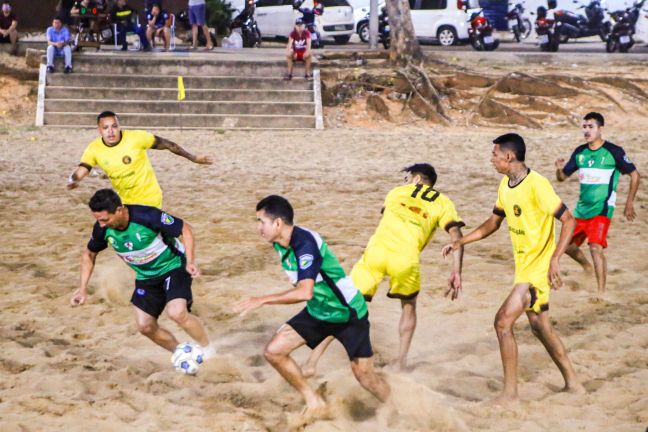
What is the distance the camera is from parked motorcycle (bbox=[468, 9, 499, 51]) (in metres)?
27.8

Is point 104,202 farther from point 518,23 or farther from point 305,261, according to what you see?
point 518,23

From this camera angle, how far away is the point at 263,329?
7785mm

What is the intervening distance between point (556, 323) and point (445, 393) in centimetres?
181

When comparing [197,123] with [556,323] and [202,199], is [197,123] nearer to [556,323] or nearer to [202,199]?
[202,199]

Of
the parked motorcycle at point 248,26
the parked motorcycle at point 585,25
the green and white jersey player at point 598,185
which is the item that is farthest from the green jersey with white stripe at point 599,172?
the parked motorcycle at point 585,25

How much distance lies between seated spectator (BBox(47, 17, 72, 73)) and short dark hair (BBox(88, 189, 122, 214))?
15641mm

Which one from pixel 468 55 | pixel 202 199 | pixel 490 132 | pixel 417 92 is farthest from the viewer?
pixel 468 55

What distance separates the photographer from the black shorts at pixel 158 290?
6.70 meters

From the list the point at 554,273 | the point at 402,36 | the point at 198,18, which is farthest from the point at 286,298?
the point at 198,18

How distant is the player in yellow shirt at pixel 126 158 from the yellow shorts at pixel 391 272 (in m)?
2.29

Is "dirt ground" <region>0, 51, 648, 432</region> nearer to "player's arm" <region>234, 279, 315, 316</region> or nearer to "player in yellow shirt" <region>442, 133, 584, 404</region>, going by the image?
"player in yellow shirt" <region>442, 133, 584, 404</region>

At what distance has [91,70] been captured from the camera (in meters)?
21.4

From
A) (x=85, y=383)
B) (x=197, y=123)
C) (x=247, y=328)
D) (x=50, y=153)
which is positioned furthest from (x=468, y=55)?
(x=85, y=383)

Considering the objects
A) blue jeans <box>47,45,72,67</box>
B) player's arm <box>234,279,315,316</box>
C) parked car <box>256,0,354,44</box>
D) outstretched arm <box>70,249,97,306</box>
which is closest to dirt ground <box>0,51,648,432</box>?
outstretched arm <box>70,249,97,306</box>
